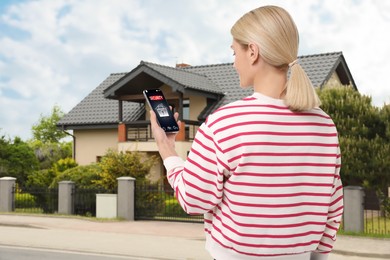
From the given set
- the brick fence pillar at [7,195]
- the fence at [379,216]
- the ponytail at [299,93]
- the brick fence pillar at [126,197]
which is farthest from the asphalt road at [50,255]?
the brick fence pillar at [7,195]

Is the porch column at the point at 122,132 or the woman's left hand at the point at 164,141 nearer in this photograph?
the woman's left hand at the point at 164,141

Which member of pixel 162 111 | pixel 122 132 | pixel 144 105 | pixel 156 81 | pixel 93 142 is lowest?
pixel 162 111

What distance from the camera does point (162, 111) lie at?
2.08 m

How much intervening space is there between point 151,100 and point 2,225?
16044 millimetres

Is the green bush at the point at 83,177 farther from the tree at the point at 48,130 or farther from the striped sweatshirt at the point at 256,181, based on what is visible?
the tree at the point at 48,130

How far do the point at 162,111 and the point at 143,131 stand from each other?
26.1 metres

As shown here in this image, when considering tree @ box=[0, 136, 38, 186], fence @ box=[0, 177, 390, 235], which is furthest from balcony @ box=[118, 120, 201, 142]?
fence @ box=[0, 177, 390, 235]

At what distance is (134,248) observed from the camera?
38.8 ft

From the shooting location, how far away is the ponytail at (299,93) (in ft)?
5.73

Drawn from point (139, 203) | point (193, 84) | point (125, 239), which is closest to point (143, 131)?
point (193, 84)

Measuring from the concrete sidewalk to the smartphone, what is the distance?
8649 millimetres

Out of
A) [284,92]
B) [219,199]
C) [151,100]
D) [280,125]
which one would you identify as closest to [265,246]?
[219,199]

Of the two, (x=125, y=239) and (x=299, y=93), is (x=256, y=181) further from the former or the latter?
(x=125, y=239)

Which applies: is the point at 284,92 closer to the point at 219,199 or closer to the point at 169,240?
the point at 219,199
